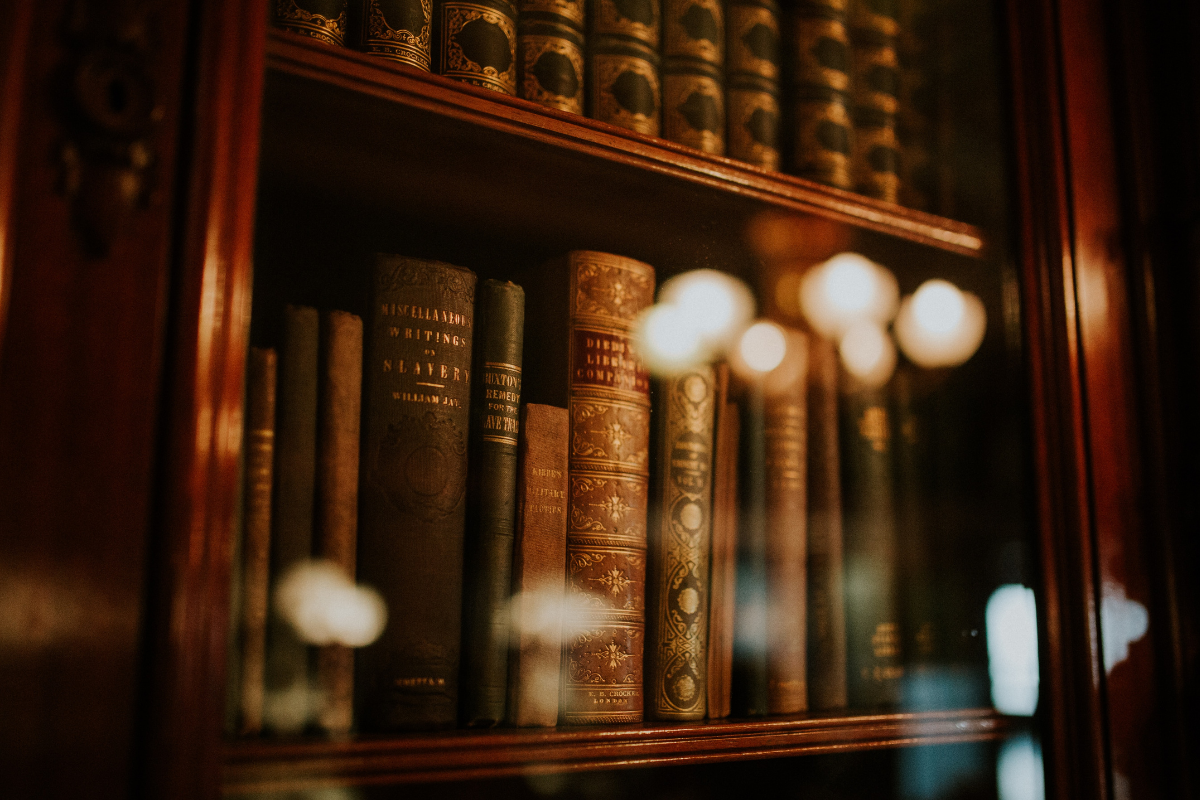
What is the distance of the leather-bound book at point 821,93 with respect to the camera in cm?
83

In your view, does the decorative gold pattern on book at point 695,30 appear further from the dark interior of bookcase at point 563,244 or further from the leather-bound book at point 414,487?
the leather-bound book at point 414,487

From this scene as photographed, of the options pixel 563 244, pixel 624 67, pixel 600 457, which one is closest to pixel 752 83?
pixel 624 67

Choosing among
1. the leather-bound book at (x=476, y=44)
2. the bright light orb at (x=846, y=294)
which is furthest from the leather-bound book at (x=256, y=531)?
the bright light orb at (x=846, y=294)

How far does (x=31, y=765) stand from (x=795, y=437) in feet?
1.98

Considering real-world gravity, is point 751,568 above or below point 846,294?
below

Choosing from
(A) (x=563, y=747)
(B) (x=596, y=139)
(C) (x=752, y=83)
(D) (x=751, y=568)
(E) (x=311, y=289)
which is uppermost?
(C) (x=752, y=83)

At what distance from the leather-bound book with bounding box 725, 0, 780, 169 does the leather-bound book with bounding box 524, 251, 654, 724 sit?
0.16 meters

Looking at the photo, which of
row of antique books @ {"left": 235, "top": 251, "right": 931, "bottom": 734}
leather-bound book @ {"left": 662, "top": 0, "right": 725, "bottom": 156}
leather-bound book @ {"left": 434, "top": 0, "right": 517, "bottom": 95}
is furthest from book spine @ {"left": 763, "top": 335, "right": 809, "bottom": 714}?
leather-bound book @ {"left": 434, "top": 0, "right": 517, "bottom": 95}

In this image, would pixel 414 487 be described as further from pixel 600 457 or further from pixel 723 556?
pixel 723 556

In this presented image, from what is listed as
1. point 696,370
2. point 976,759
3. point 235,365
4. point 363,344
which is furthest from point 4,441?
point 976,759

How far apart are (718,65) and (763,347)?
0.25 meters

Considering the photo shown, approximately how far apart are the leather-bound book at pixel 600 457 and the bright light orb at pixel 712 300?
0.12 ft

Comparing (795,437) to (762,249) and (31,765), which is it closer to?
(762,249)

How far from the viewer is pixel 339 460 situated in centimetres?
59
